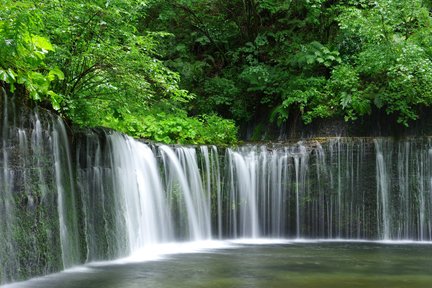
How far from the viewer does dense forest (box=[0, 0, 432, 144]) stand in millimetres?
8562

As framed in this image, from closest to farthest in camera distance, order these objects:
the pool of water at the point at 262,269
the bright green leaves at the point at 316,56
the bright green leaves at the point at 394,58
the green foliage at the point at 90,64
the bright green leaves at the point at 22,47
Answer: the bright green leaves at the point at 22,47 < the pool of water at the point at 262,269 < the green foliage at the point at 90,64 < the bright green leaves at the point at 394,58 < the bright green leaves at the point at 316,56

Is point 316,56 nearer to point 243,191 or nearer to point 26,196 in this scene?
point 243,191

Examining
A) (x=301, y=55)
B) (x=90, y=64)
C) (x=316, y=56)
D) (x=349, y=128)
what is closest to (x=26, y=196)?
(x=90, y=64)

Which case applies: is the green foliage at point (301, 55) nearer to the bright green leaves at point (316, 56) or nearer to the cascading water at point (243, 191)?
the bright green leaves at point (316, 56)

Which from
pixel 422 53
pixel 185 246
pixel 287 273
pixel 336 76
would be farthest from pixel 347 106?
pixel 287 273

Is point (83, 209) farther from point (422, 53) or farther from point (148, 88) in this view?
point (422, 53)

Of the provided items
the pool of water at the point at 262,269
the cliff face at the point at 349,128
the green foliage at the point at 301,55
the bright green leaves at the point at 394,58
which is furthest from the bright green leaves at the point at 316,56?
the pool of water at the point at 262,269

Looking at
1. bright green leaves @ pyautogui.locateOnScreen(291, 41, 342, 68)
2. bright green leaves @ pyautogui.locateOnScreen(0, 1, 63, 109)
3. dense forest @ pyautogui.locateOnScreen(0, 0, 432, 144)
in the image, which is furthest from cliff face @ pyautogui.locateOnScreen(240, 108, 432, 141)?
bright green leaves @ pyautogui.locateOnScreen(0, 1, 63, 109)

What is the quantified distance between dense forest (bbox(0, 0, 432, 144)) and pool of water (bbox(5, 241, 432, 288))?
268 centimetres

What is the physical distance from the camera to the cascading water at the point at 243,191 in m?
9.87

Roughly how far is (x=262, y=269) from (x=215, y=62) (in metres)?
12.9

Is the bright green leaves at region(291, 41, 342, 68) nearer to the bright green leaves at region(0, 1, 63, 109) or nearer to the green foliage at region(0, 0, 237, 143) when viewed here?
the green foliage at region(0, 0, 237, 143)

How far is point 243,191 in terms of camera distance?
14297mm

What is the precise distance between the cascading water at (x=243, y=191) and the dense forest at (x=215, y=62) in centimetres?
93
